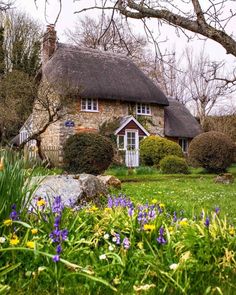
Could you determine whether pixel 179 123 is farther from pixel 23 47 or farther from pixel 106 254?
pixel 106 254

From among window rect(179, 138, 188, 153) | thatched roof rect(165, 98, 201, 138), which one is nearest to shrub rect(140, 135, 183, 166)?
thatched roof rect(165, 98, 201, 138)

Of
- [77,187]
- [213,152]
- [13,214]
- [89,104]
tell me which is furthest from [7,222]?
[89,104]

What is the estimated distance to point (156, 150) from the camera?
80.0ft

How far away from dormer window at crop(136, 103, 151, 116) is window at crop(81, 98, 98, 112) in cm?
332

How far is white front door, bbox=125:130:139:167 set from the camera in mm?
25062

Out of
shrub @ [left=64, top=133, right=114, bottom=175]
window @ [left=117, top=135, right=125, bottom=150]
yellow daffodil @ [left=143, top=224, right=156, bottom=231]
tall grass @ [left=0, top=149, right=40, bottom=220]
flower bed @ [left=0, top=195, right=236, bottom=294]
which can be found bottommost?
flower bed @ [left=0, top=195, right=236, bottom=294]

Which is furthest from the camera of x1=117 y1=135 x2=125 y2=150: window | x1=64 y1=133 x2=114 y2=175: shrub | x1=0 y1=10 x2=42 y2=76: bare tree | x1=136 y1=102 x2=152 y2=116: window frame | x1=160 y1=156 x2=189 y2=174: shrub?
x1=0 y1=10 x2=42 y2=76: bare tree

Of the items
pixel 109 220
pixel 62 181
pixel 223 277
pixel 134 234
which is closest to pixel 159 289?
pixel 223 277

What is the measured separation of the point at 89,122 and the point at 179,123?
812 centimetres

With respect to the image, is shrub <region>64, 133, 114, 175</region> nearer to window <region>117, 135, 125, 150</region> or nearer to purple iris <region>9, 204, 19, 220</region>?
window <region>117, 135, 125, 150</region>

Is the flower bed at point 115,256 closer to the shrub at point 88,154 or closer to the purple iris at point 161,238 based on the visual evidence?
the purple iris at point 161,238

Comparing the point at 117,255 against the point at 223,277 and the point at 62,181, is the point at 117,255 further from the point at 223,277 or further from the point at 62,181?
the point at 62,181

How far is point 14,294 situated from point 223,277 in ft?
4.51

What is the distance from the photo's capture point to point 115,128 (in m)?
25.5
